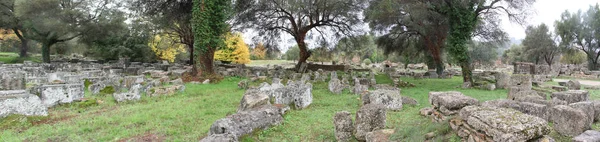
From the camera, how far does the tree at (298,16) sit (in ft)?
65.5

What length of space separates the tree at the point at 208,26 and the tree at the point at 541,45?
38547 mm

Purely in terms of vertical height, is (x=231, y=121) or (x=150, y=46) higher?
(x=150, y=46)

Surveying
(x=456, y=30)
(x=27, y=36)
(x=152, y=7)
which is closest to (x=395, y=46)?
(x=456, y=30)

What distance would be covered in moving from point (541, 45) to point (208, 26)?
41.4m

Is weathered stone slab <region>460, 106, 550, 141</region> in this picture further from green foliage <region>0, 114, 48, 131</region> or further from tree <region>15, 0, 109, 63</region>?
tree <region>15, 0, 109, 63</region>

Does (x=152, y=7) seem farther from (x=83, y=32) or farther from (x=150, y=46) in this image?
(x=150, y=46)

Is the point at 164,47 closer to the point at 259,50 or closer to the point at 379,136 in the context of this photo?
the point at 259,50

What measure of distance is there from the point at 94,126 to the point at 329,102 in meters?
6.16

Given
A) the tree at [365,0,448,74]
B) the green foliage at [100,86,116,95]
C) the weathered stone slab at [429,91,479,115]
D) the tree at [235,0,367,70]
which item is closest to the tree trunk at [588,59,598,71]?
the tree at [365,0,448,74]

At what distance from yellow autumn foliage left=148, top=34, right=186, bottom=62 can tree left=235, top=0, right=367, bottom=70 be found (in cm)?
1308

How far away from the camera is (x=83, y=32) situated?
91.2 ft

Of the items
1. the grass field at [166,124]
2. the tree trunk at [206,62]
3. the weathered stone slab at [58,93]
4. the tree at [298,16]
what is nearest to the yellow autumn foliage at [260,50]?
the tree at [298,16]

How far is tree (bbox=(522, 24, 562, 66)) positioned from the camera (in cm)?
3866

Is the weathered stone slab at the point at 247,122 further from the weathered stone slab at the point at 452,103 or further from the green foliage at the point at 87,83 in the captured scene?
the green foliage at the point at 87,83
